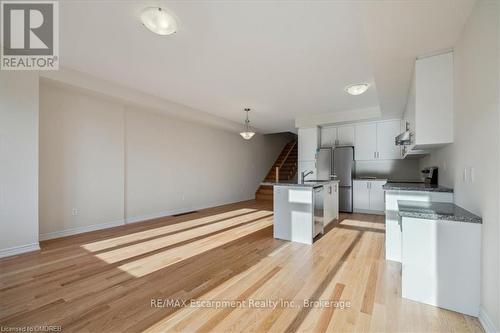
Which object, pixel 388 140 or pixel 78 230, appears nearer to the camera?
pixel 78 230

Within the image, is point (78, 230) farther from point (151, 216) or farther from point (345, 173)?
point (345, 173)

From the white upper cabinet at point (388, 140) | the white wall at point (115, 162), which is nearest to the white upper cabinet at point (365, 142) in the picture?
the white upper cabinet at point (388, 140)

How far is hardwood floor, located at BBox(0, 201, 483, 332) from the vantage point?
163cm

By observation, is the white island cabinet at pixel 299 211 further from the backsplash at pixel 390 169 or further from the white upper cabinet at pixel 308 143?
the backsplash at pixel 390 169

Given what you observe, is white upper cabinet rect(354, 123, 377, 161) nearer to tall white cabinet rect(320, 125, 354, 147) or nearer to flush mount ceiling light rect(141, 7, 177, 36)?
tall white cabinet rect(320, 125, 354, 147)

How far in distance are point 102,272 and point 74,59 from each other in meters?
2.99

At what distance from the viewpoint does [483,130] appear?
1.57 m

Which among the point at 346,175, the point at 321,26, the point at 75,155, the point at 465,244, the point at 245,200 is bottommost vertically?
the point at 245,200

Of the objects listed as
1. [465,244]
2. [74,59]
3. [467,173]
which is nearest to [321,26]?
[467,173]

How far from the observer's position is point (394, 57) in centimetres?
249

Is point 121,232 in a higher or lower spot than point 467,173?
lower

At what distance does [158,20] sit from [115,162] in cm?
333

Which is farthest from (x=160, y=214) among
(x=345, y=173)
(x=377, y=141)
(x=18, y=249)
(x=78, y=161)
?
(x=377, y=141)

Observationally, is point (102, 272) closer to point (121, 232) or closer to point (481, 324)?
point (121, 232)
